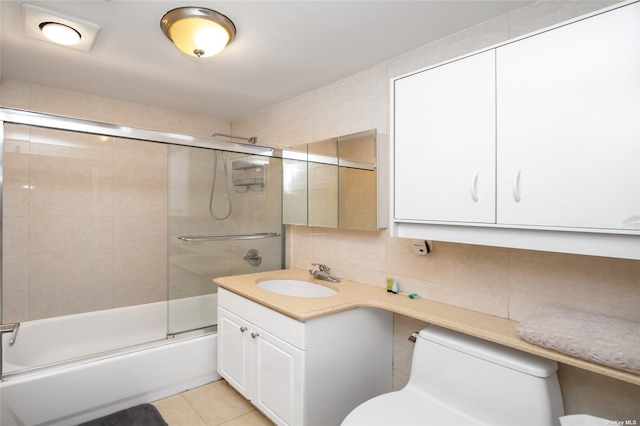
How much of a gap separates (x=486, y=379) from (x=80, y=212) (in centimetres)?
317

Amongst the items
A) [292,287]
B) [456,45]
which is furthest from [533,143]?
[292,287]

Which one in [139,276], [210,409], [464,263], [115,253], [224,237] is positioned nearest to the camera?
[464,263]

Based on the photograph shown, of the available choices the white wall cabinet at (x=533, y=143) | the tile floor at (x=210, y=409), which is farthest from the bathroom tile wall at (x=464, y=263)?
the tile floor at (x=210, y=409)

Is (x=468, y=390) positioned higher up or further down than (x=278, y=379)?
higher up

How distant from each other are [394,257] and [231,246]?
4.11 ft

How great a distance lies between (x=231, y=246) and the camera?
253cm

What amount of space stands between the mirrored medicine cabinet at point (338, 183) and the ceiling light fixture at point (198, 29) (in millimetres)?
956

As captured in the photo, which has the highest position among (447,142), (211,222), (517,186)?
(447,142)

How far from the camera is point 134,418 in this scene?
1938 millimetres

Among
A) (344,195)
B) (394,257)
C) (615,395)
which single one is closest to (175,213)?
(344,195)

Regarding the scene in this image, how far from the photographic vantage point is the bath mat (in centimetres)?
188

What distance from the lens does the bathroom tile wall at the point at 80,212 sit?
2496mm

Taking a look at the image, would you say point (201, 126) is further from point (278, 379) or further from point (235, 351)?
point (278, 379)

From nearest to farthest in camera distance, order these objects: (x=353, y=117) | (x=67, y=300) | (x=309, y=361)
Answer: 1. (x=309, y=361)
2. (x=353, y=117)
3. (x=67, y=300)
